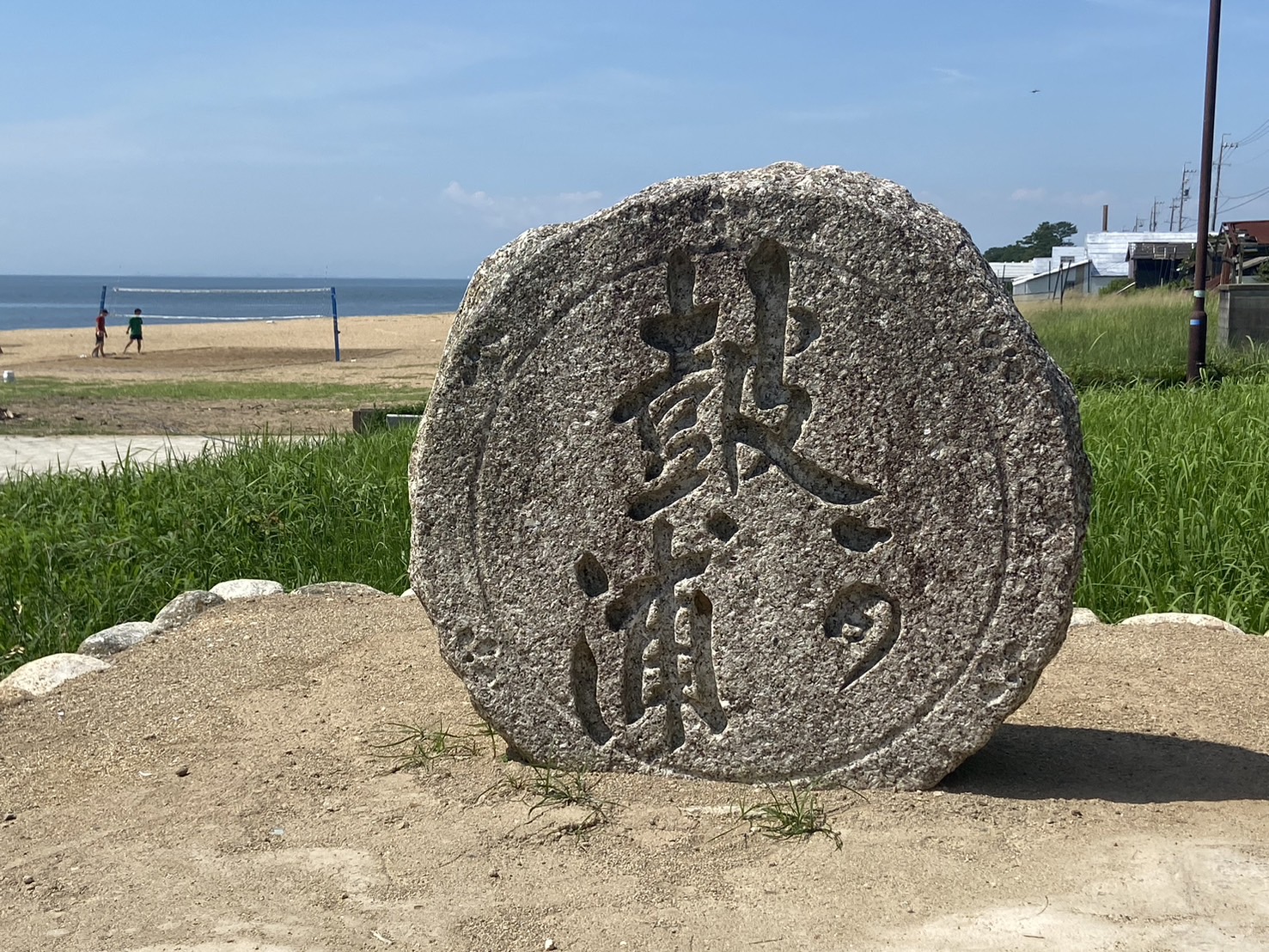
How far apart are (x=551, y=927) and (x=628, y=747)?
0.77m

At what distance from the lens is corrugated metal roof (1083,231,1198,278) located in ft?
134

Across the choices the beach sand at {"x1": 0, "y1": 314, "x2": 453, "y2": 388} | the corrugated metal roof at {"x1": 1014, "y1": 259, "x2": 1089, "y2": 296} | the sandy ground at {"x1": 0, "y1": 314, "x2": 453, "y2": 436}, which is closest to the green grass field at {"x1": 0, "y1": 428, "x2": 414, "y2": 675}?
the sandy ground at {"x1": 0, "y1": 314, "x2": 453, "y2": 436}

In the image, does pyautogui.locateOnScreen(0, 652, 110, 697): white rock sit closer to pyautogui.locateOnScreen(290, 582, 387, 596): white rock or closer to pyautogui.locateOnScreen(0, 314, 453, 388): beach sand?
pyautogui.locateOnScreen(290, 582, 387, 596): white rock

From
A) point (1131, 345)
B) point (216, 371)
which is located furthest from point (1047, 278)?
point (1131, 345)

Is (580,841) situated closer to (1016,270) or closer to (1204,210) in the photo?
(1204,210)

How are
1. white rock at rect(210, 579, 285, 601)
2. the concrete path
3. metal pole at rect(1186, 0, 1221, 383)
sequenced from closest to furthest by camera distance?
white rock at rect(210, 579, 285, 601)
the concrete path
metal pole at rect(1186, 0, 1221, 383)

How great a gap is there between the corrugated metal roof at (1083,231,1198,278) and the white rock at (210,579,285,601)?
3826cm

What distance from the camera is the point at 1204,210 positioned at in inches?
482

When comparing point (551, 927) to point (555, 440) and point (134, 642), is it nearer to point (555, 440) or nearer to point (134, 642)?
point (555, 440)

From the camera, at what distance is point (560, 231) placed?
3.22m

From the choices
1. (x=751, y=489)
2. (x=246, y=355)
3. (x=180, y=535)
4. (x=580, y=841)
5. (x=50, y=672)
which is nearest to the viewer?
(x=580, y=841)

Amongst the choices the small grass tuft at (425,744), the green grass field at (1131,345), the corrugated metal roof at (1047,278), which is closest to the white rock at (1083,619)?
the small grass tuft at (425,744)

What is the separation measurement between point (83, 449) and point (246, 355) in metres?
17.1

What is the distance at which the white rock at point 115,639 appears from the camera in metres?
4.59
